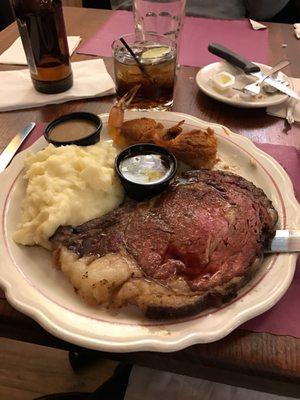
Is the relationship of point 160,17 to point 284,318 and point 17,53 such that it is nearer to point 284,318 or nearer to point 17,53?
point 17,53

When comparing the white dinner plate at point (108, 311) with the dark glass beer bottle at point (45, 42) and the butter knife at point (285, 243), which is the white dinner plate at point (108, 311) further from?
the dark glass beer bottle at point (45, 42)

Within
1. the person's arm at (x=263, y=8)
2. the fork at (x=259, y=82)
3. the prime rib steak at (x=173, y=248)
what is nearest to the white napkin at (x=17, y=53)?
the fork at (x=259, y=82)

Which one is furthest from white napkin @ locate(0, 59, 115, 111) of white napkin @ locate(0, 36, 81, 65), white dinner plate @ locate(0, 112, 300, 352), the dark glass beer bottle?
white dinner plate @ locate(0, 112, 300, 352)

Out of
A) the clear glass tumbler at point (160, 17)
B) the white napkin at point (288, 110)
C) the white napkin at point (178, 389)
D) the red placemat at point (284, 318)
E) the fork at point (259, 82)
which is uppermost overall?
the clear glass tumbler at point (160, 17)

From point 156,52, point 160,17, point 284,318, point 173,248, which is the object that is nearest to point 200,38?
point 160,17

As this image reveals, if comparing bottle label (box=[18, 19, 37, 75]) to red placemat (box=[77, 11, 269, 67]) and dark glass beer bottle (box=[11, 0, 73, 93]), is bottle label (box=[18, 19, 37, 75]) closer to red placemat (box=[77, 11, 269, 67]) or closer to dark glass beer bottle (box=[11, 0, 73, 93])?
dark glass beer bottle (box=[11, 0, 73, 93])

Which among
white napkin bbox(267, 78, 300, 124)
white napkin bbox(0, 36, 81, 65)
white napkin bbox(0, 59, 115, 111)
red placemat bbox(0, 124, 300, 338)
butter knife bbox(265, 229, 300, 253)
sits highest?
white napkin bbox(0, 36, 81, 65)
